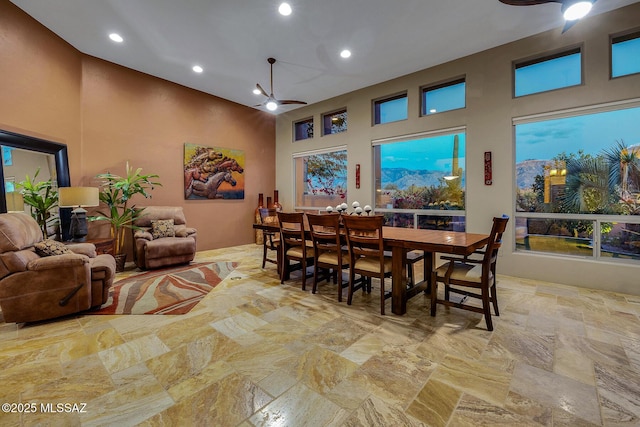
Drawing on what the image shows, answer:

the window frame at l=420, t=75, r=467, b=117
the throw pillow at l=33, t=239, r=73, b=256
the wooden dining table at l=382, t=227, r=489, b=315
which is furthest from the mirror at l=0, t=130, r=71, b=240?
the window frame at l=420, t=75, r=467, b=117

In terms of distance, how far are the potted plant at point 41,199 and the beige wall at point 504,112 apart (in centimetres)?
501

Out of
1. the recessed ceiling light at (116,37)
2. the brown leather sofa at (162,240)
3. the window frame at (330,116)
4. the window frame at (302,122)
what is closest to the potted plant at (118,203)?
the brown leather sofa at (162,240)

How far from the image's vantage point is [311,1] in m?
3.22

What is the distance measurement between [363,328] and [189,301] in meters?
1.97

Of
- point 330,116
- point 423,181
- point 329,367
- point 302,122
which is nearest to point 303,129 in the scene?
point 302,122

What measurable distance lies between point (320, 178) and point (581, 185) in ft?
15.4

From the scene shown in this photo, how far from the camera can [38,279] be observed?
8.22 ft

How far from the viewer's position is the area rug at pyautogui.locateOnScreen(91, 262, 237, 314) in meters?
2.92

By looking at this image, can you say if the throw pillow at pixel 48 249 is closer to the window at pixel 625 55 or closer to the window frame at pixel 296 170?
the window frame at pixel 296 170

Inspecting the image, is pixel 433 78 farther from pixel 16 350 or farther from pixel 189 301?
pixel 16 350

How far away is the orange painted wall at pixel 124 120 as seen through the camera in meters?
3.49

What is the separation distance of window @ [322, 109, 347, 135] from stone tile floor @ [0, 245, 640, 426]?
172 inches

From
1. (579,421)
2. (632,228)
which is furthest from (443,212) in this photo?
(579,421)

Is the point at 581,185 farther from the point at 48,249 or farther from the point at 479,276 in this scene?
the point at 48,249
